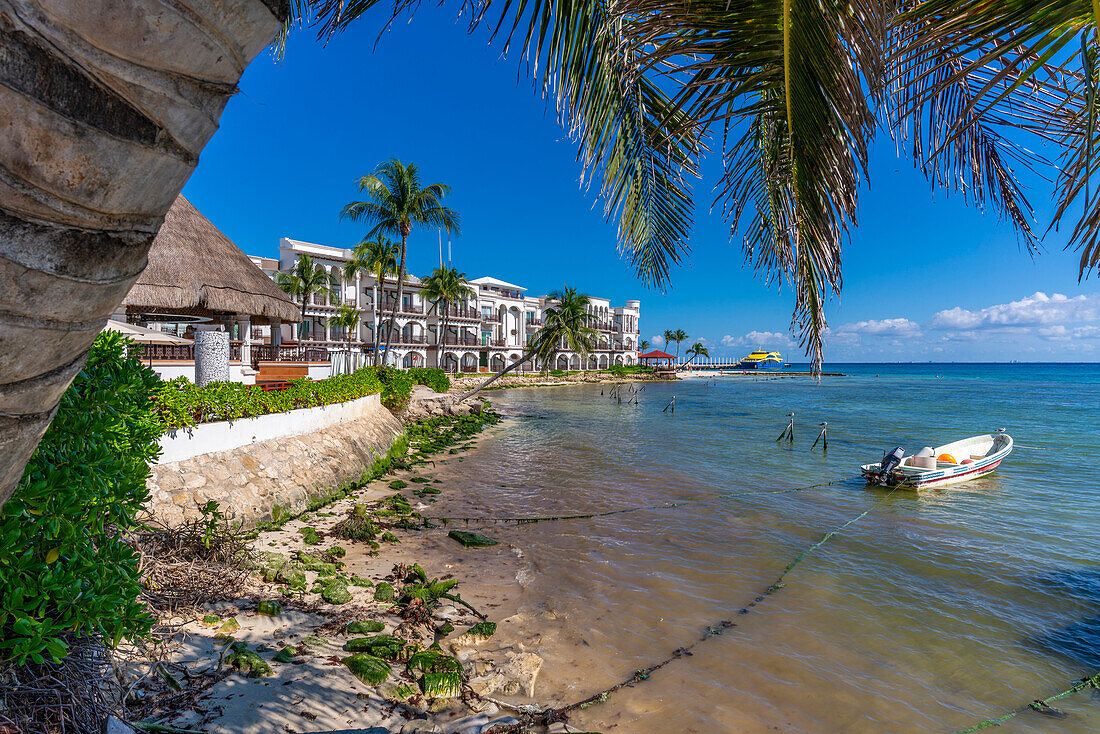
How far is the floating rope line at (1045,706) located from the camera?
5.27 m

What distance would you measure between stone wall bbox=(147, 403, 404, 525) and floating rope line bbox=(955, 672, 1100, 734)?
9504 millimetres

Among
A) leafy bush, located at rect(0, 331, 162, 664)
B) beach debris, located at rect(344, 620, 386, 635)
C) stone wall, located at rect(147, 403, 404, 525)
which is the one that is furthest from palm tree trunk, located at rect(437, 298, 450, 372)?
leafy bush, located at rect(0, 331, 162, 664)

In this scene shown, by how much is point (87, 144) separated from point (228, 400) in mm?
9406

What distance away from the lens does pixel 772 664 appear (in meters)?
6.14

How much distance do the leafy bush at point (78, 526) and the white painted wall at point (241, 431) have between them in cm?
375

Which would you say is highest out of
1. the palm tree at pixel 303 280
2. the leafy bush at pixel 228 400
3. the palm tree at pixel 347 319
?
the palm tree at pixel 303 280

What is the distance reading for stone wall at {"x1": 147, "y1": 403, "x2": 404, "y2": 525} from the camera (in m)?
7.21

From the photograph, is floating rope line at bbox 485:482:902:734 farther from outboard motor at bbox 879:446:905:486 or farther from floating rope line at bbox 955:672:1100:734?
outboard motor at bbox 879:446:905:486

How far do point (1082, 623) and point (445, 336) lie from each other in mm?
48608

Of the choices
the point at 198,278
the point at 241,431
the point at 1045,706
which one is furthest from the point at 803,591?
the point at 198,278

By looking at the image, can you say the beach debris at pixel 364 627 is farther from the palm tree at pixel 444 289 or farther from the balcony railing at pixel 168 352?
the palm tree at pixel 444 289

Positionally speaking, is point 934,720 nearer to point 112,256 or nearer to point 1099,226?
point 1099,226

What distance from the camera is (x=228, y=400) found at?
8734 millimetres

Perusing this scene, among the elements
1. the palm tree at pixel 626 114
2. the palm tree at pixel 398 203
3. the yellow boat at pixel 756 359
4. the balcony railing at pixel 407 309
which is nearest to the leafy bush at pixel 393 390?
the palm tree at pixel 398 203
